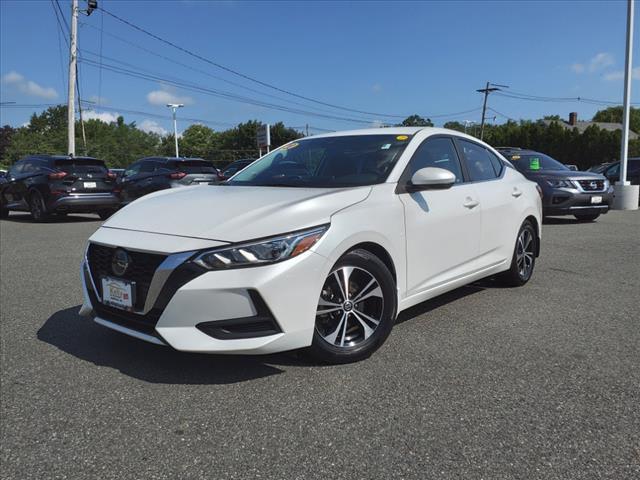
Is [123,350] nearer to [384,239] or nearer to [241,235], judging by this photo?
[241,235]

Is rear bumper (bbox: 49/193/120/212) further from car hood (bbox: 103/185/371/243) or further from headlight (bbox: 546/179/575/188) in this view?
headlight (bbox: 546/179/575/188)

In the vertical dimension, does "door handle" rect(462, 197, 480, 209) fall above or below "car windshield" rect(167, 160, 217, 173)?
below

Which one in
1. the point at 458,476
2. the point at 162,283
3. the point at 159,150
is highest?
the point at 159,150

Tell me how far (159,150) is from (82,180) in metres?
110

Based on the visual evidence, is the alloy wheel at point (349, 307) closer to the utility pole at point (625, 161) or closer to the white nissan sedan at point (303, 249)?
the white nissan sedan at point (303, 249)

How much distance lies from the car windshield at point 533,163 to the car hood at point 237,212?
9942 millimetres

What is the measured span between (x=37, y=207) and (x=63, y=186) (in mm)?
1042

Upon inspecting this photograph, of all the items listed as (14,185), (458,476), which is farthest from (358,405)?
(14,185)

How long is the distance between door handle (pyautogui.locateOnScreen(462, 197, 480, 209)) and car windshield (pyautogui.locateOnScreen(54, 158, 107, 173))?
11004 millimetres

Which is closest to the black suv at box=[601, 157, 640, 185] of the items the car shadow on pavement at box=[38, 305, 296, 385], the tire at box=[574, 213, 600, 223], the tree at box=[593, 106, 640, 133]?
the tire at box=[574, 213, 600, 223]

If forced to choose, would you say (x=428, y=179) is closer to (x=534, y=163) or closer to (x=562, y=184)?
(x=562, y=184)

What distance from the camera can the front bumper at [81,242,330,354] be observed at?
2779 mm

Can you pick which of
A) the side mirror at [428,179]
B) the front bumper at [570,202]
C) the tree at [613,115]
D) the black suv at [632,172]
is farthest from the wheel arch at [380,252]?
the tree at [613,115]

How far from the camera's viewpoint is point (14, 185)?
13.6 metres
